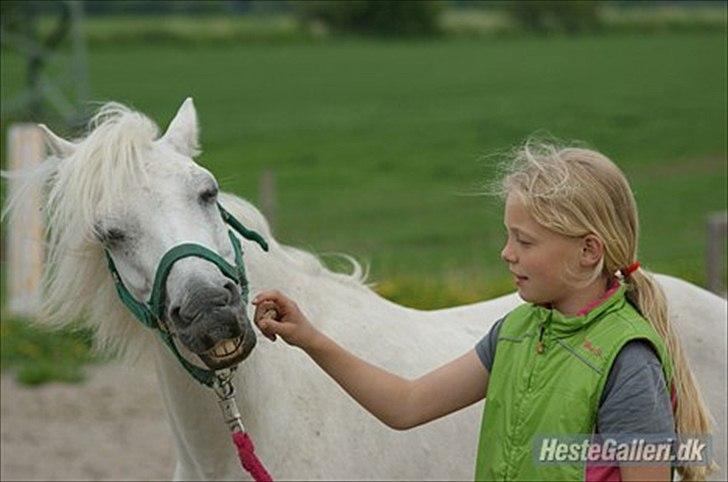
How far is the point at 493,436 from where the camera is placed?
261 centimetres

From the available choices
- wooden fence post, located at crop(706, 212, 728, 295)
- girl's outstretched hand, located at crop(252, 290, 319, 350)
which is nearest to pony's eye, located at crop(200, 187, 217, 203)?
girl's outstretched hand, located at crop(252, 290, 319, 350)

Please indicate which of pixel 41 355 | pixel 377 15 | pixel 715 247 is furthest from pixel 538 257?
pixel 377 15

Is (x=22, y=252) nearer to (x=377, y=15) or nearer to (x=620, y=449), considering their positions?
(x=377, y=15)

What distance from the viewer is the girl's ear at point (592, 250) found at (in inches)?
96.6

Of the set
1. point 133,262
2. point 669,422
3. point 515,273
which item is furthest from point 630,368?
point 133,262

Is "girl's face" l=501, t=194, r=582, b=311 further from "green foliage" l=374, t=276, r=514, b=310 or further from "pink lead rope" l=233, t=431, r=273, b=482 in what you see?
"green foliage" l=374, t=276, r=514, b=310

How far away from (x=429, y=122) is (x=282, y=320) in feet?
83.6

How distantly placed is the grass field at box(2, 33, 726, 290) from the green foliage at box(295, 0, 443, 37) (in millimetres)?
1345

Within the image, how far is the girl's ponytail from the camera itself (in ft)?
8.18

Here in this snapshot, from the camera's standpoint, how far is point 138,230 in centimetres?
306

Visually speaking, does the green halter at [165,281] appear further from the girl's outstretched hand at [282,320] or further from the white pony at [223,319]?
the girl's outstretched hand at [282,320]

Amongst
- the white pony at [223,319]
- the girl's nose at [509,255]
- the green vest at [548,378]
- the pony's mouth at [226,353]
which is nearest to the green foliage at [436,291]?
the white pony at [223,319]

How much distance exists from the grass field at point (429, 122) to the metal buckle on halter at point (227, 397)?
21.6 ft

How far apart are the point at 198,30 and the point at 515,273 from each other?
102 feet
